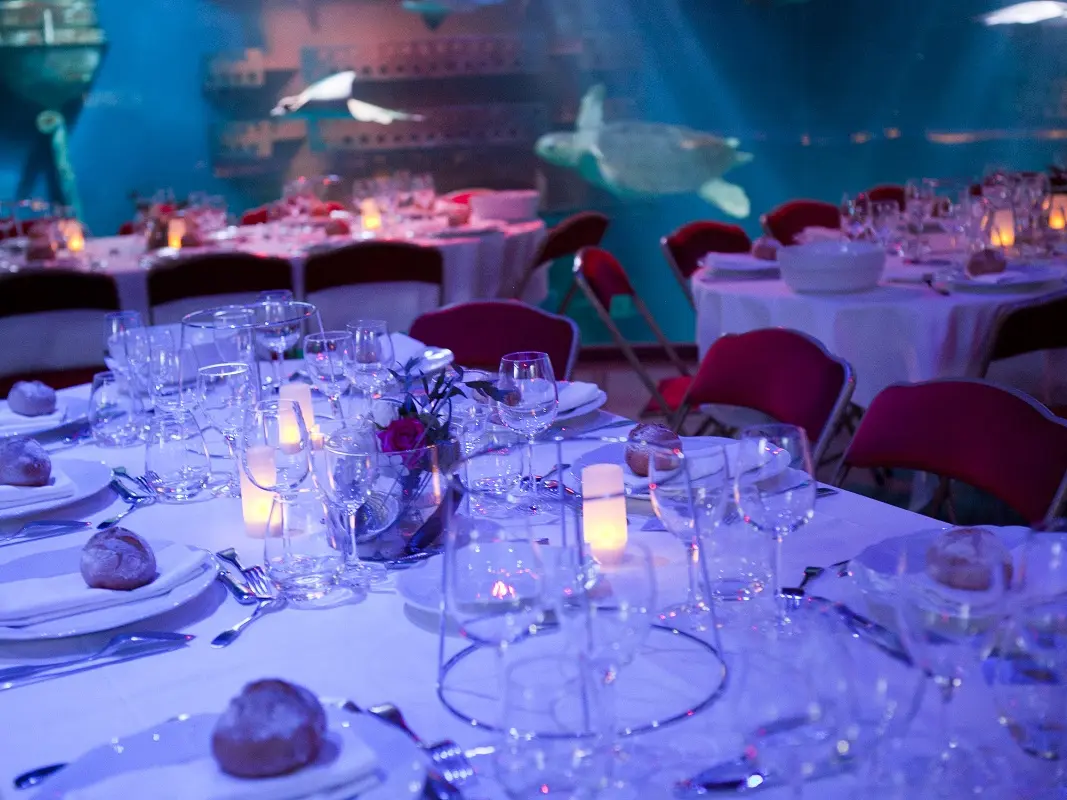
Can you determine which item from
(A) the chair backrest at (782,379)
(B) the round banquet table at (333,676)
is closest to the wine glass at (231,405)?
(B) the round banquet table at (333,676)

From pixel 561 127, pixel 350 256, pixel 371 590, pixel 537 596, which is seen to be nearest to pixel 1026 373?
pixel 350 256

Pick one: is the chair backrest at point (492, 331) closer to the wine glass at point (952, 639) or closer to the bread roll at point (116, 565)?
the bread roll at point (116, 565)

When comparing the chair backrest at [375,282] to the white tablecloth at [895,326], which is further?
the chair backrest at [375,282]

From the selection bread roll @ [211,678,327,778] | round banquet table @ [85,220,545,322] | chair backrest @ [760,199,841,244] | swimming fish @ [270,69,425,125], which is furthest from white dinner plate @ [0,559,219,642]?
swimming fish @ [270,69,425,125]

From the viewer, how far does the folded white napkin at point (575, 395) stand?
7.78 ft

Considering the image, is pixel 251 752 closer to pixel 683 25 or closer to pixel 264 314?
pixel 264 314

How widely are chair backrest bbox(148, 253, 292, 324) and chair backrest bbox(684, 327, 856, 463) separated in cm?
231

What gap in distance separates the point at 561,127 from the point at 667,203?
3.23 ft

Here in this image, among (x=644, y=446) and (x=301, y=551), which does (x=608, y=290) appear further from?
(x=301, y=551)

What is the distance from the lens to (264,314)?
2768 millimetres

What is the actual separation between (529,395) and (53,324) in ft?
10.5

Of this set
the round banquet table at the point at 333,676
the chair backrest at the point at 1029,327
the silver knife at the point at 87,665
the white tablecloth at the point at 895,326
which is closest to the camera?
the round banquet table at the point at 333,676

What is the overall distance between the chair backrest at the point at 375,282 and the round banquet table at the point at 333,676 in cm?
A: 325

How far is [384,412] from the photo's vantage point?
178cm
